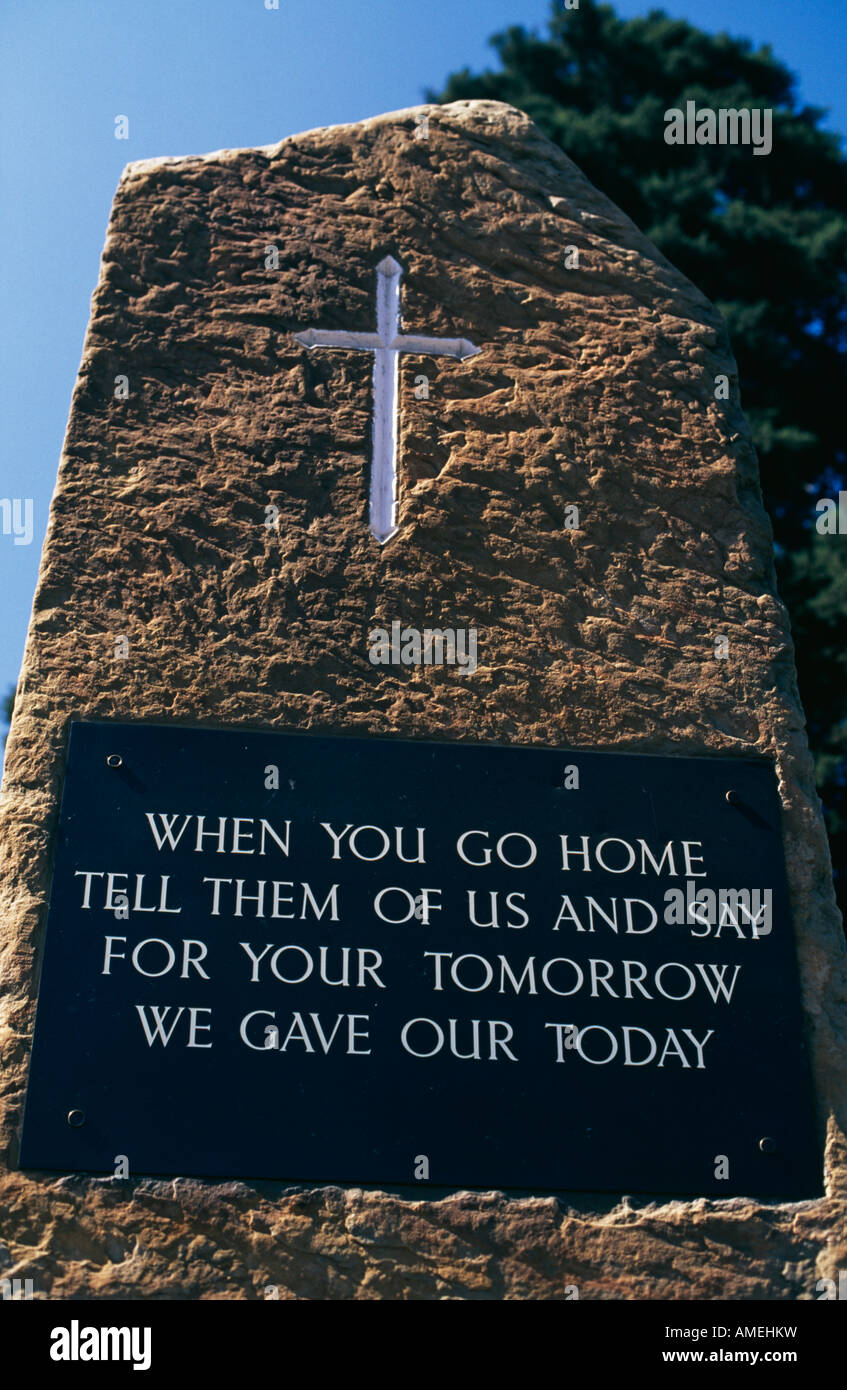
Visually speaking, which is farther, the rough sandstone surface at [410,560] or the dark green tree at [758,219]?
the dark green tree at [758,219]

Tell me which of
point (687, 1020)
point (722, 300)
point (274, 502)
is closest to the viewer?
point (687, 1020)

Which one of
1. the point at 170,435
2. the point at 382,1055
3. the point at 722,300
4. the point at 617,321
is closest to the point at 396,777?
the point at 382,1055

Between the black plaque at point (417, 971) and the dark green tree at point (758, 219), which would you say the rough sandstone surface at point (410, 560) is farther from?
the dark green tree at point (758, 219)

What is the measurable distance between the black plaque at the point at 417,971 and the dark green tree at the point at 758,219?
5.92m

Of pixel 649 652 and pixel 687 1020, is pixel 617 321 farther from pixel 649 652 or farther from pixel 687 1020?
pixel 687 1020

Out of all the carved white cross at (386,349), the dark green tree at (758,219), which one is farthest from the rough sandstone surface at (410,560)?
the dark green tree at (758,219)

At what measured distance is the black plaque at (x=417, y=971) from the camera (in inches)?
110

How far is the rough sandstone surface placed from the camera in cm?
272

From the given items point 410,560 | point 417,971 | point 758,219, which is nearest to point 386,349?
point 410,560

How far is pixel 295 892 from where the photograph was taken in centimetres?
302

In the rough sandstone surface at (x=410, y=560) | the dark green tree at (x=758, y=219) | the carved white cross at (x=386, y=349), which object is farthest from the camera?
the dark green tree at (x=758, y=219)

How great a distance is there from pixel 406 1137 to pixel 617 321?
224cm

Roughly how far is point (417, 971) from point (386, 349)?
65.4 inches

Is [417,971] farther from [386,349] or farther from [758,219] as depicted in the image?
[758,219]
